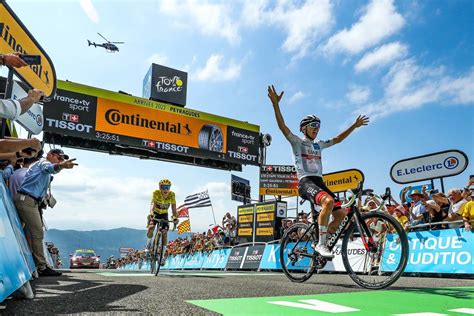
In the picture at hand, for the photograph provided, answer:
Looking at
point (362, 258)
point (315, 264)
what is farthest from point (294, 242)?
point (362, 258)

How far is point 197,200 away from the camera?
97.3 ft

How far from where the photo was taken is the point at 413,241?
988 cm

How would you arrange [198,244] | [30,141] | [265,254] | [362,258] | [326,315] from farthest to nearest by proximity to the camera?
1. [198,244]
2. [265,254]
3. [362,258]
4. [30,141]
5. [326,315]

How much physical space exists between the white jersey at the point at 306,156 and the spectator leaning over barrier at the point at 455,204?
5565 millimetres

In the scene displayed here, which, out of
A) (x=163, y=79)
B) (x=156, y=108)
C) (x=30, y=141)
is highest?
(x=163, y=79)

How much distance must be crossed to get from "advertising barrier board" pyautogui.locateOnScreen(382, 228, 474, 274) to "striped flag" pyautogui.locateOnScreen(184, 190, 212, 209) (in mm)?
20446

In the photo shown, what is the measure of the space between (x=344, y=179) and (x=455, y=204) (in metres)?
9.81

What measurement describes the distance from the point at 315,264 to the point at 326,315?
9.84 ft

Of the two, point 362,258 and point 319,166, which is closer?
point 362,258

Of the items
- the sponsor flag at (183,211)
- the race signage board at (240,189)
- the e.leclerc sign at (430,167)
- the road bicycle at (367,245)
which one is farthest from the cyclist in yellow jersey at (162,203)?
the sponsor flag at (183,211)

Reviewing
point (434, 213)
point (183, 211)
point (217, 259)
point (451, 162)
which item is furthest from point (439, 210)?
point (183, 211)

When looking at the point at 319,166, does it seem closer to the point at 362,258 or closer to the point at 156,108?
the point at 362,258

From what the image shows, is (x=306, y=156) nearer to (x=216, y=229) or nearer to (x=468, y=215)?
(x=468, y=215)

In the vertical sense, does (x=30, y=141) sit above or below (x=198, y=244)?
above
